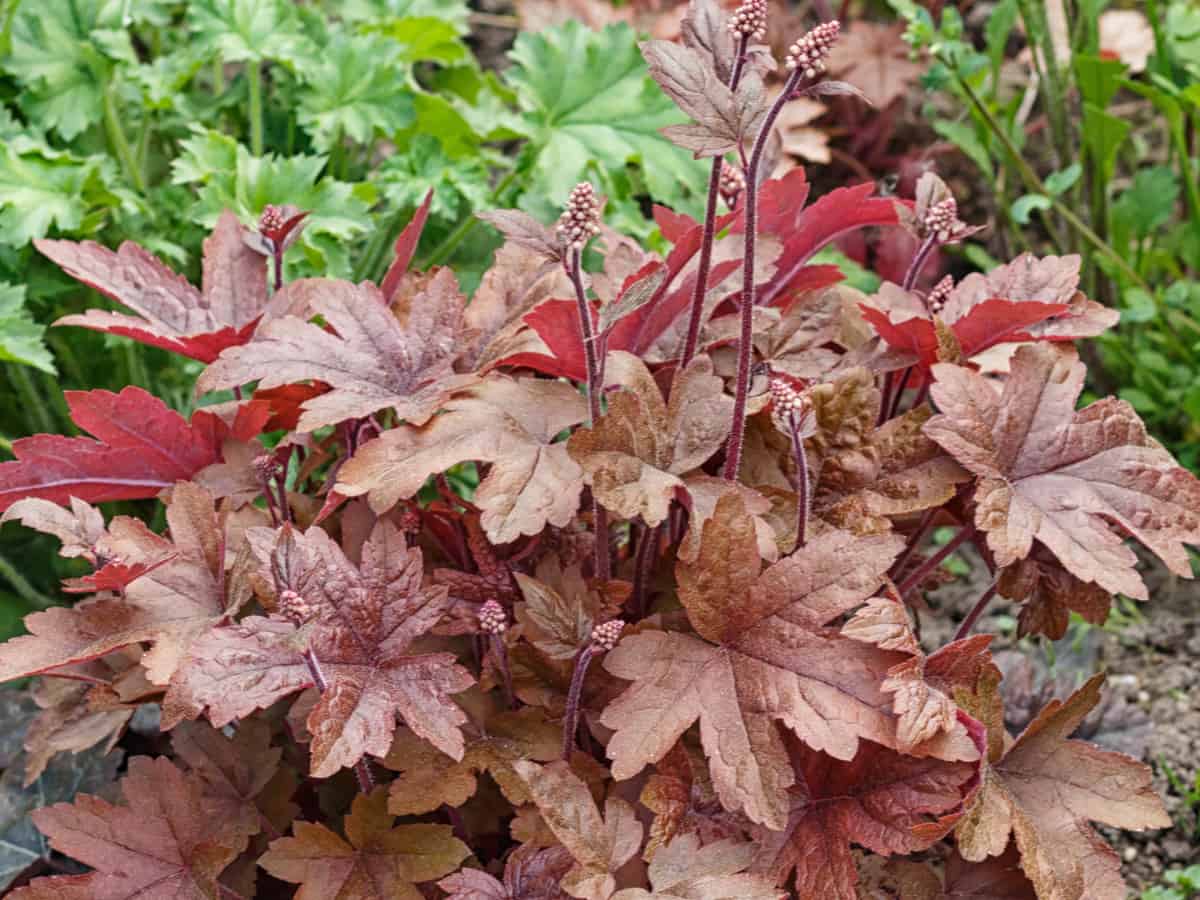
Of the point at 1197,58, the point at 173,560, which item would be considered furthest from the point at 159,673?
the point at 1197,58

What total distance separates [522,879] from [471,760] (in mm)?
134

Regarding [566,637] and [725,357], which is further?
[725,357]

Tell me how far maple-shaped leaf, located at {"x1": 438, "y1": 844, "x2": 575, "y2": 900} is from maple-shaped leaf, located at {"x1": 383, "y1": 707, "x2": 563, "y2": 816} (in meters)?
0.06

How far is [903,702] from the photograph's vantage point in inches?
43.6

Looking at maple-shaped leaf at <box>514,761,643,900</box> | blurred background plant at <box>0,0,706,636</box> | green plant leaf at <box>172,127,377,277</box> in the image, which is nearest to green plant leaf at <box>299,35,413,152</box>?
blurred background plant at <box>0,0,706,636</box>

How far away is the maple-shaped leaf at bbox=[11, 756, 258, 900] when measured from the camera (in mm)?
1264

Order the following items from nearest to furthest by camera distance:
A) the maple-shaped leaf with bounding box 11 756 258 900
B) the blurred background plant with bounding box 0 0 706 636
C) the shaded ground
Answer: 1. the maple-shaped leaf with bounding box 11 756 258 900
2. the shaded ground
3. the blurred background plant with bounding box 0 0 706 636

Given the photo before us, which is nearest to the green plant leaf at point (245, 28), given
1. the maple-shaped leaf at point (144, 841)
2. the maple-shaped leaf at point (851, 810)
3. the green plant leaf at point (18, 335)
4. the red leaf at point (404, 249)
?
the green plant leaf at point (18, 335)

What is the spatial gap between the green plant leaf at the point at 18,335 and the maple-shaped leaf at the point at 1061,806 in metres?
1.45

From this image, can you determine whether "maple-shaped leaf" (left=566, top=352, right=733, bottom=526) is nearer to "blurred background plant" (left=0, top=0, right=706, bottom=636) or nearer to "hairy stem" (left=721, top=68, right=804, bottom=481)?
"hairy stem" (left=721, top=68, right=804, bottom=481)

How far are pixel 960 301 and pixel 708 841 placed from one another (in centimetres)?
73

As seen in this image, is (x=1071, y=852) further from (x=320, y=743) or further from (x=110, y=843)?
(x=110, y=843)

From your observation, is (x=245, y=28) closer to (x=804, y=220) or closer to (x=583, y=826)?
(x=804, y=220)

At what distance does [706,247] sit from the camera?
1242mm
